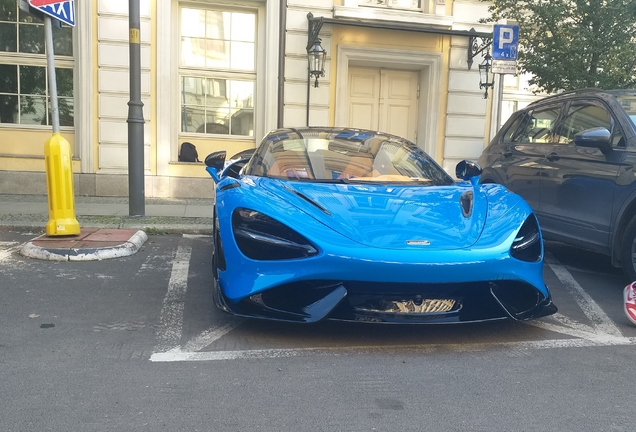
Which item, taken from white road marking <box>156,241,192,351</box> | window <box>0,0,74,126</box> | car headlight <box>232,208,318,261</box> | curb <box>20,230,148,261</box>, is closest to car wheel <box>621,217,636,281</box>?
car headlight <box>232,208,318,261</box>

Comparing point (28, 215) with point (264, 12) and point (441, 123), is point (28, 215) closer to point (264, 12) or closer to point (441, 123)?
point (264, 12)

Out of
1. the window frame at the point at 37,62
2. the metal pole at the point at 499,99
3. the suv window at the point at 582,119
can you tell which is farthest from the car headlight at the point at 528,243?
the window frame at the point at 37,62

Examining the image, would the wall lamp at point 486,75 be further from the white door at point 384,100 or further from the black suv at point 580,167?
the black suv at point 580,167

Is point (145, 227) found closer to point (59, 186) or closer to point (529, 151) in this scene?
point (59, 186)

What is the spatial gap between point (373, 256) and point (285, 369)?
2.47 ft

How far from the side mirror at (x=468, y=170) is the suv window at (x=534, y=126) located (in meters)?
1.57

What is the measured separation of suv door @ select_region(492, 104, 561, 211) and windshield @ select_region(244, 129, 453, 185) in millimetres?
1617

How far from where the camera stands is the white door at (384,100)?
11.0 meters

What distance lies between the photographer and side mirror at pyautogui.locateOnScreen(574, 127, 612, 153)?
15.2 ft

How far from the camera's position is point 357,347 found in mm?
3283

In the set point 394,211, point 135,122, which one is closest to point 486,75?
point 135,122

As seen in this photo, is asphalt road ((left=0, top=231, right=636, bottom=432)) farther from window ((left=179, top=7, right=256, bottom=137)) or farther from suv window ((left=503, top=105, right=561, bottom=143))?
window ((left=179, top=7, right=256, bottom=137))

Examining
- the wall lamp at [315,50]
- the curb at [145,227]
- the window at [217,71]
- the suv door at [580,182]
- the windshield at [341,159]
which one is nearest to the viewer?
the windshield at [341,159]

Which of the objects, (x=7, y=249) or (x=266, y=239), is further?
(x=7, y=249)
